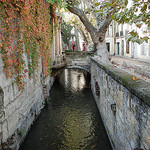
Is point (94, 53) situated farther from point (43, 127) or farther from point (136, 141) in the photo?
point (136, 141)

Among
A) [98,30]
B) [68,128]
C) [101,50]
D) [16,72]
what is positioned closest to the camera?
[16,72]

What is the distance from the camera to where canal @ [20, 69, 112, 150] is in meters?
5.94

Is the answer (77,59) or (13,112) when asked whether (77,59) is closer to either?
(77,59)

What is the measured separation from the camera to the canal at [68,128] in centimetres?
594

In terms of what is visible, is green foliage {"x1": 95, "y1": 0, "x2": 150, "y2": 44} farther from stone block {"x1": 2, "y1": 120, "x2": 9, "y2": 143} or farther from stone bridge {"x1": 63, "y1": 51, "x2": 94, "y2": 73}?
stone bridge {"x1": 63, "y1": 51, "x2": 94, "y2": 73}

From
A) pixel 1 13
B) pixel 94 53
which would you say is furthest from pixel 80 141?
pixel 94 53

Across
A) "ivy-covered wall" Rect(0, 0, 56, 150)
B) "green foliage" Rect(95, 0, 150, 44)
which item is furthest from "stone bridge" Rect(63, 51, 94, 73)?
"green foliage" Rect(95, 0, 150, 44)

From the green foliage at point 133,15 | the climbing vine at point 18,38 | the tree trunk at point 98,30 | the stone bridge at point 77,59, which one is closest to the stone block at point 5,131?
the climbing vine at point 18,38

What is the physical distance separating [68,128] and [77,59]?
906 cm

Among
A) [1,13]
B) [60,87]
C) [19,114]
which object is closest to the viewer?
[1,13]

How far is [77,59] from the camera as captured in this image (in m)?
15.6

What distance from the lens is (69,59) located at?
1562 cm

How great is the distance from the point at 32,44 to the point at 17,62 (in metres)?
1.91

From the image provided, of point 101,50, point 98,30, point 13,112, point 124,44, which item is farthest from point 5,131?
point 124,44
